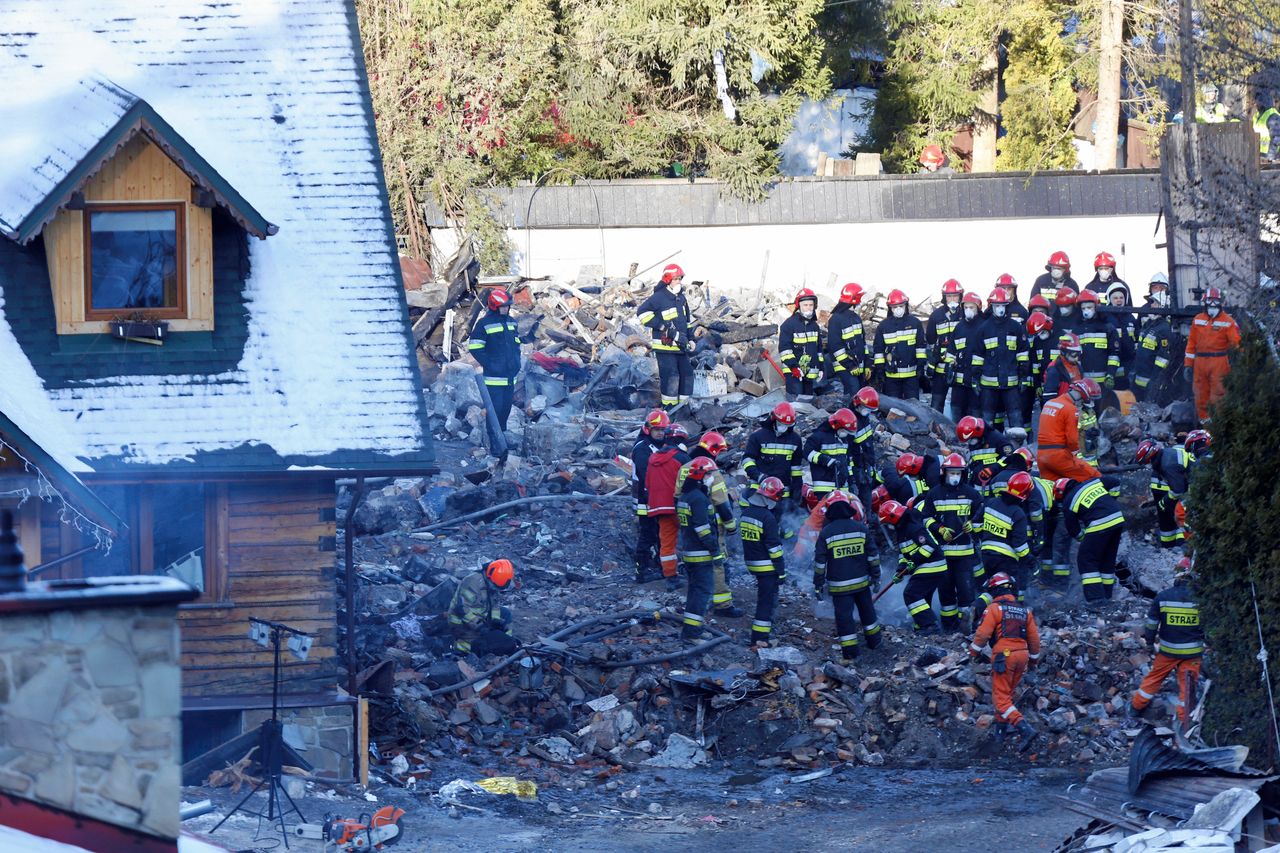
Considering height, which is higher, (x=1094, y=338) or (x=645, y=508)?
(x=1094, y=338)

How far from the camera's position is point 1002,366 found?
2102cm

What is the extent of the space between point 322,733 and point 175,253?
4381 mm

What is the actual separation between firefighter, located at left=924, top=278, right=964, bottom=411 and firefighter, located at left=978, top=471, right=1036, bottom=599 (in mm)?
5972

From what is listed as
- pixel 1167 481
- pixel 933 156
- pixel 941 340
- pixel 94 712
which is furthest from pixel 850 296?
pixel 94 712

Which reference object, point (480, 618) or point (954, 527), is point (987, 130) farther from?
point (480, 618)

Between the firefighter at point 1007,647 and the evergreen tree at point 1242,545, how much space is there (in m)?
2.74

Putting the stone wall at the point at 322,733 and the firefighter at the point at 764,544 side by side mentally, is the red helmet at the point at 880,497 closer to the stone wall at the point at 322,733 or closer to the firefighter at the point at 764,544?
the firefighter at the point at 764,544

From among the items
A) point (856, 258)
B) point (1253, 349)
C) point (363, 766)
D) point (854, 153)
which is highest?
point (854, 153)

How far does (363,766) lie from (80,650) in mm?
7036

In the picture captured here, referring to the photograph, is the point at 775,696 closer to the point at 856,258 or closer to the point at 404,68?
the point at 856,258

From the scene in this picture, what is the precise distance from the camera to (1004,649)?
14.6 metres

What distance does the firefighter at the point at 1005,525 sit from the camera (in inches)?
642

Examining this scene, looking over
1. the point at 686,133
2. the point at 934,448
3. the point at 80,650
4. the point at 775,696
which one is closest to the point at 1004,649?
the point at 775,696

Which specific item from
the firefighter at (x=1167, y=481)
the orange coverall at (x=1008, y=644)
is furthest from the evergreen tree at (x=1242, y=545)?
the firefighter at (x=1167, y=481)
